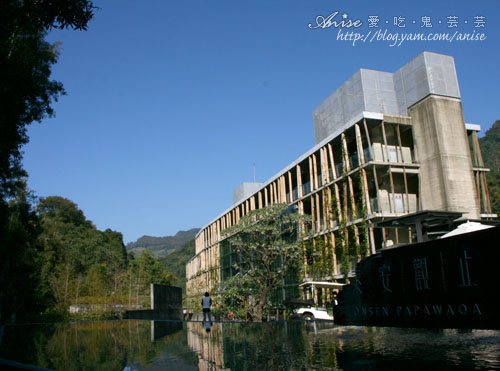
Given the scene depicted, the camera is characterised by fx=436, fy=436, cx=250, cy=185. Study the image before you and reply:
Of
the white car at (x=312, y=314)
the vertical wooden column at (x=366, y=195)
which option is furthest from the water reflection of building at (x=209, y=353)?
the vertical wooden column at (x=366, y=195)

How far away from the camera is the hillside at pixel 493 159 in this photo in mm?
50838

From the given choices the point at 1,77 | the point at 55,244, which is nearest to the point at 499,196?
the point at 55,244

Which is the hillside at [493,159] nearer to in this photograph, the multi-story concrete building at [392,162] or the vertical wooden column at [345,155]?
the multi-story concrete building at [392,162]

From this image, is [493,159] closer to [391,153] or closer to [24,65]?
[391,153]

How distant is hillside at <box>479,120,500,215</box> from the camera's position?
5084cm

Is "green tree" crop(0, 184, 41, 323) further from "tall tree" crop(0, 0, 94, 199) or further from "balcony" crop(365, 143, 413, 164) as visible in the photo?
"balcony" crop(365, 143, 413, 164)

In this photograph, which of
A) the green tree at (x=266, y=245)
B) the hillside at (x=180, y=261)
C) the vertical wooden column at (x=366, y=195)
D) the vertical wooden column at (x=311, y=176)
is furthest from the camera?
the hillside at (x=180, y=261)

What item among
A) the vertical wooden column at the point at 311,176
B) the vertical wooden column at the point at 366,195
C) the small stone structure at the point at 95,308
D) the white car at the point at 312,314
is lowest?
the white car at the point at 312,314

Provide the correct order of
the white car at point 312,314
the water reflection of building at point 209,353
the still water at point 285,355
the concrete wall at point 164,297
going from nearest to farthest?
the still water at point 285,355, the water reflection of building at point 209,353, the white car at point 312,314, the concrete wall at point 164,297

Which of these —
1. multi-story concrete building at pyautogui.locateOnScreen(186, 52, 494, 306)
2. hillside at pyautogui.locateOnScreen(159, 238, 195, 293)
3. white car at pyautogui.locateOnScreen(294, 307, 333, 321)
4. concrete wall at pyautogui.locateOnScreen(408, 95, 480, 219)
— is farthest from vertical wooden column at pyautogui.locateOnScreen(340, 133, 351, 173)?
hillside at pyautogui.locateOnScreen(159, 238, 195, 293)

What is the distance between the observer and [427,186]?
26.7 m

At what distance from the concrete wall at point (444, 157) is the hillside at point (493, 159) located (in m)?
24.3

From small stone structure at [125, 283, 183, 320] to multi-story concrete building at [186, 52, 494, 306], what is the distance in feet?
44.8

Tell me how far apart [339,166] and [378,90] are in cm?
593
